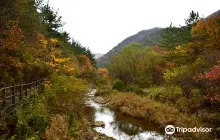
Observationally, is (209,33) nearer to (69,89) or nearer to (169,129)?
(169,129)

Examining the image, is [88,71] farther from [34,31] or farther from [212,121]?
[212,121]

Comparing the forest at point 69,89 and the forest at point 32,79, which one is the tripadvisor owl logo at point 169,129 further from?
the forest at point 32,79

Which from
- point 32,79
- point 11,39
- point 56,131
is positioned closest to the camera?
point 56,131

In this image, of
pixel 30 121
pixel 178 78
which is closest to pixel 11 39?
pixel 30 121

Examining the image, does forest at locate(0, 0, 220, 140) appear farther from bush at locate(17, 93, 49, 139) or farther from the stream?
the stream

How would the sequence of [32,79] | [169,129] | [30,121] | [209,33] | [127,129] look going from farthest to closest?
[209,33], [32,79], [127,129], [169,129], [30,121]

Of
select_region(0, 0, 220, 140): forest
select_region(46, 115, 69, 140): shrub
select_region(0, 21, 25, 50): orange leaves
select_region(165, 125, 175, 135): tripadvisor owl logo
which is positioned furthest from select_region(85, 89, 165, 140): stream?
select_region(0, 21, 25, 50): orange leaves

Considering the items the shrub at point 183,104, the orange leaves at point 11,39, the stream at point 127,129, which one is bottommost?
the stream at point 127,129

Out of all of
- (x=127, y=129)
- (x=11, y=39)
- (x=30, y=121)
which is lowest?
(x=127, y=129)

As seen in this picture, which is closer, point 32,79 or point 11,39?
Result: point 11,39

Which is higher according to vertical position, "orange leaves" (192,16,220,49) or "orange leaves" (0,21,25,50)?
"orange leaves" (192,16,220,49)

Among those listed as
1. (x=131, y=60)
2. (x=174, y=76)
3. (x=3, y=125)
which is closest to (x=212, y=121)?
(x=174, y=76)

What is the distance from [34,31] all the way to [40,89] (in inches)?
317

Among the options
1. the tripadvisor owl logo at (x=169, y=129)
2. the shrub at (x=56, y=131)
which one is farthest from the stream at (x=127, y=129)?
the shrub at (x=56, y=131)
